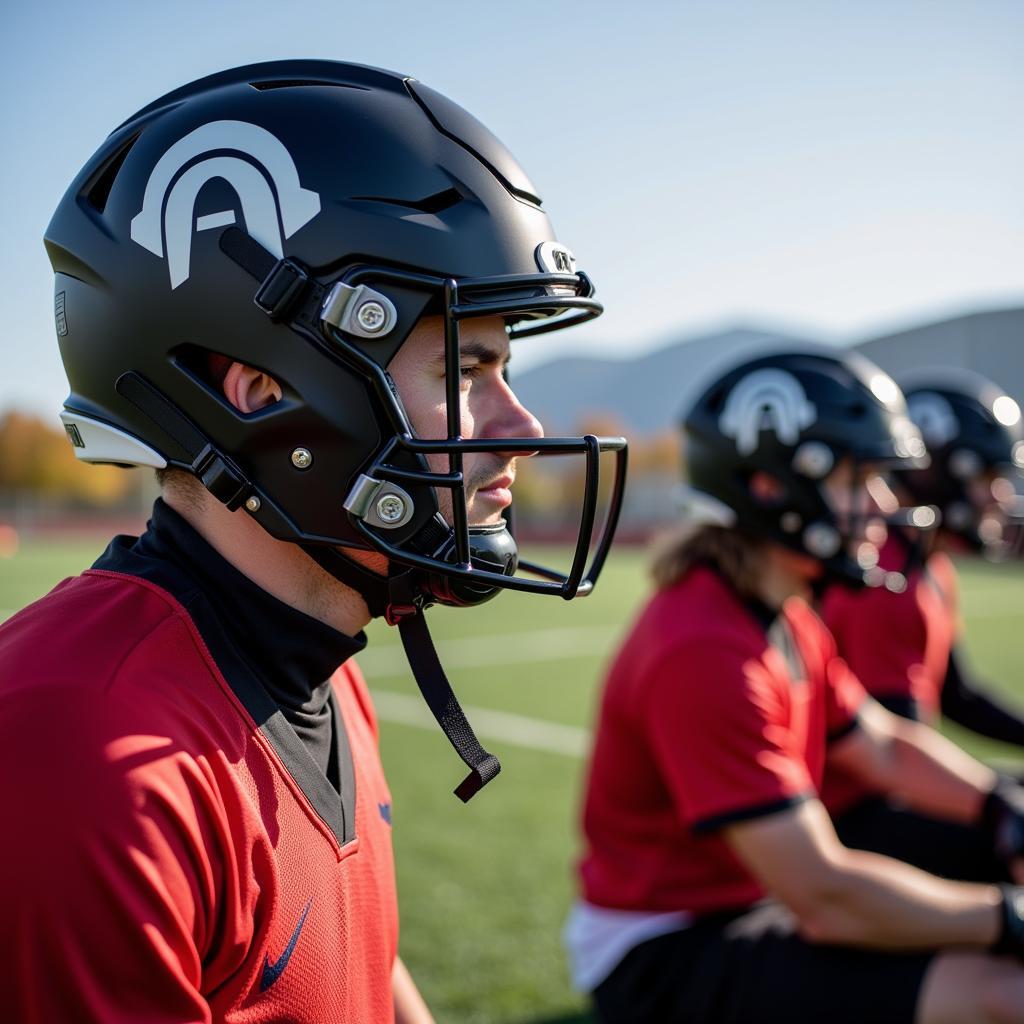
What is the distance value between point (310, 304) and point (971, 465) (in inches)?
199

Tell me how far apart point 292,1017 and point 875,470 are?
9.58 feet

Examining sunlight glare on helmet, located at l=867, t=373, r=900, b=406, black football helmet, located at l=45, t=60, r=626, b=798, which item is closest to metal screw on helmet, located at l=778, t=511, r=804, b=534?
sunlight glare on helmet, located at l=867, t=373, r=900, b=406

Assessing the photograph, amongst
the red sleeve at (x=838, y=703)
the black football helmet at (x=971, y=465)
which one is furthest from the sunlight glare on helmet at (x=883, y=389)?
the black football helmet at (x=971, y=465)

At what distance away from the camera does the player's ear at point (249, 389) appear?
1.66m

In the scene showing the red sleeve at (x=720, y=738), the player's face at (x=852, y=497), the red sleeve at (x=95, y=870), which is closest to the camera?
the red sleeve at (x=95, y=870)

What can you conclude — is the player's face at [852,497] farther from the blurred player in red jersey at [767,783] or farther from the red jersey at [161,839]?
the red jersey at [161,839]

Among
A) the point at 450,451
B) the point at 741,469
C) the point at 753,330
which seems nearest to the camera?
the point at 450,451

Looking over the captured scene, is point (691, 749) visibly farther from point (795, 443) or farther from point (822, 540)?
point (795, 443)

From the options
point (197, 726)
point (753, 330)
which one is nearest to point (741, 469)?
point (197, 726)

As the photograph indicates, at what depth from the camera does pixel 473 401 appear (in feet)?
5.56

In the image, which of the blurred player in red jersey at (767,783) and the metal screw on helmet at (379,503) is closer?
the metal screw on helmet at (379,503)

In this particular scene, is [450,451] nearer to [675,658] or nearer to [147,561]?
[147,561]

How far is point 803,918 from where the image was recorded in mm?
2547

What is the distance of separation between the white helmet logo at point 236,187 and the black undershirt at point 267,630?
0.43 m
